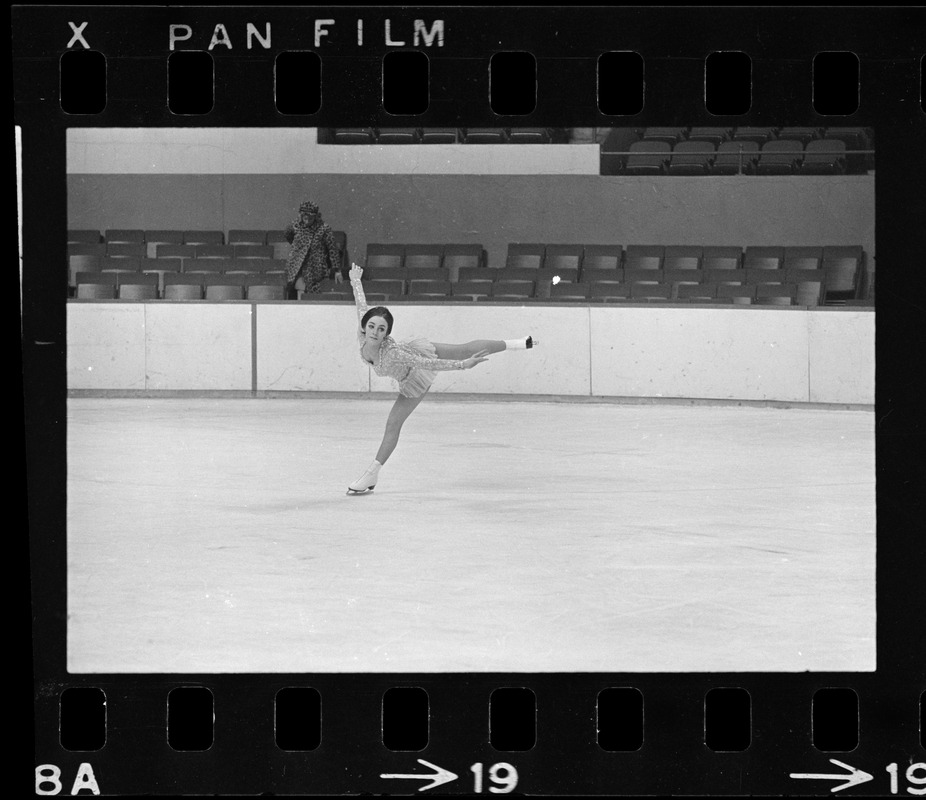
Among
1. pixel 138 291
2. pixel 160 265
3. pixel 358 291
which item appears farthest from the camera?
pixel 160 265

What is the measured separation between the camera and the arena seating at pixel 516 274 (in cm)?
1553

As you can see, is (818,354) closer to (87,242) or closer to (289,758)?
(87,242)

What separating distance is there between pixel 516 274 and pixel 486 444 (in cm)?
559

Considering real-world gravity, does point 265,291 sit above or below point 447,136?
below

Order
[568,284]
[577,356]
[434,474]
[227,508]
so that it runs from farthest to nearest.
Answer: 1. [568,284]
2. [577,356]
3. [434,474]
4. [227,508]

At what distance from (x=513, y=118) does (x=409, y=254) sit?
15.0m

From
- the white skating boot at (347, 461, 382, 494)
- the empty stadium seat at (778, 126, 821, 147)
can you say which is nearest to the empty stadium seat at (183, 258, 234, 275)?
the empty stadium seat at (778, 126, 821, 147)

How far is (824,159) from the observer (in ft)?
61.0

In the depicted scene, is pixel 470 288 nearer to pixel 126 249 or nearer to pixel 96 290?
pixel 96 290

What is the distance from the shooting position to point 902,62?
3342 mm

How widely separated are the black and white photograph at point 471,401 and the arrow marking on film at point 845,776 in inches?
62.4

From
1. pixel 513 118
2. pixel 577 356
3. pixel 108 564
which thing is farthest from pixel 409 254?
pixel 513 118

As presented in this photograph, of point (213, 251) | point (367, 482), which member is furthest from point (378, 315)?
point (213, 251)

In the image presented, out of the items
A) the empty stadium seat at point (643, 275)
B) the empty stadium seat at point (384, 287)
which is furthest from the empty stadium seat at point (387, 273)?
the empty stadium seat at point (643, 275)
